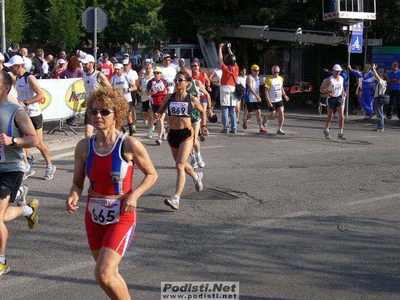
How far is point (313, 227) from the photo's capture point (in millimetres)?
8273

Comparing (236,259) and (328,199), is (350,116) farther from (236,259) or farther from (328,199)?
(236,259)

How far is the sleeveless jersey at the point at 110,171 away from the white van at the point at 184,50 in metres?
27.3

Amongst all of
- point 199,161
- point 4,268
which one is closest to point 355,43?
point 199,161

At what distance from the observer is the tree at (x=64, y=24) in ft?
199

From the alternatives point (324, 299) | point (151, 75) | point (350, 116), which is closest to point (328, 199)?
point (324, 299)

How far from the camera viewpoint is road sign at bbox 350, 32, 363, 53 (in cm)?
2347

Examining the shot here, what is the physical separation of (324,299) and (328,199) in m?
4.21

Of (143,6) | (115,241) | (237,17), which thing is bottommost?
(115,241)

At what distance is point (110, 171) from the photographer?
511 cm

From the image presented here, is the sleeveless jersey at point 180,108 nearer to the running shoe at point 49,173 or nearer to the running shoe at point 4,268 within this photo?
the running shoe at point 49,173

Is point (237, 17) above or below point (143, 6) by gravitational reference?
below

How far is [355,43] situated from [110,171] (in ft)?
64.6

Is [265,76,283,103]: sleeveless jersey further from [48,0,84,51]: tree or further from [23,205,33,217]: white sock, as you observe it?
[48,0,84,51]: tree

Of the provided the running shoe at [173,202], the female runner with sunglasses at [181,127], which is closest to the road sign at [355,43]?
the female runner with sunglasses at [181,127]
